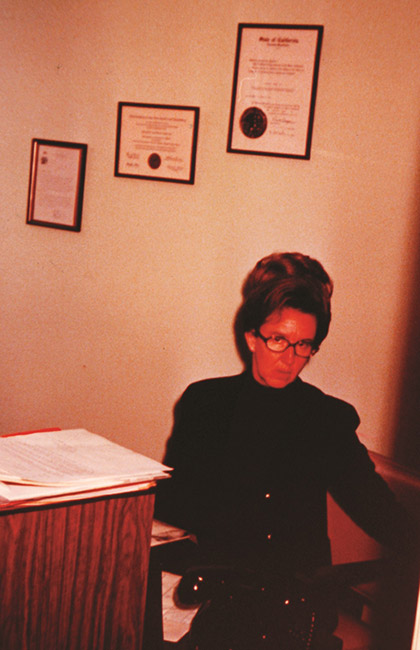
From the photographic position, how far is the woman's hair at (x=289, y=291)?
1.64m

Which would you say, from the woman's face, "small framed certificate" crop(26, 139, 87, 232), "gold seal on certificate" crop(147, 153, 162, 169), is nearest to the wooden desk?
the woman's face

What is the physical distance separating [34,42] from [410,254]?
1.56 meters

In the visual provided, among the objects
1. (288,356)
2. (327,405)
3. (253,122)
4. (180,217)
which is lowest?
(327,405)

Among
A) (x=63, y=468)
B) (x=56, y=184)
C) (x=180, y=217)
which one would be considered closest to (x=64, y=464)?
(x=63, y=468)

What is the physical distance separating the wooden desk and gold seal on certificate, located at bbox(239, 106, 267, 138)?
1.34 metres

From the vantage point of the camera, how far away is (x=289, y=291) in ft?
5.37

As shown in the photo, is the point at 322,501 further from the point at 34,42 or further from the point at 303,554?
the point at 34,42

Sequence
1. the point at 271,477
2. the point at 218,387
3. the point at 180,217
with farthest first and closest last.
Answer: the point at 180,217
the point at 218,387
the point at 271,477

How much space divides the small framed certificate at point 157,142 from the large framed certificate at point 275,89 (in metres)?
0.15

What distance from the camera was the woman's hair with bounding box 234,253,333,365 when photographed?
1.64 metres

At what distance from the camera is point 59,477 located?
91 centimetres

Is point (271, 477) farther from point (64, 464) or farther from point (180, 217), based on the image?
point (180, 217)

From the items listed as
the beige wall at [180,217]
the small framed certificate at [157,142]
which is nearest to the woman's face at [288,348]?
the beige wall at [180,217]

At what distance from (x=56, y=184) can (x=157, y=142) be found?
1.47ft
